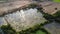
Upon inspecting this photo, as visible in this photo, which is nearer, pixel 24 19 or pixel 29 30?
pixel 29 30

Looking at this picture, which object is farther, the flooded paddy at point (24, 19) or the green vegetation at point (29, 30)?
the flooded paddy at point (24, 19)

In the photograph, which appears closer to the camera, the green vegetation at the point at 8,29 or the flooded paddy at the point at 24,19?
the green vegetation at the point at 8,29

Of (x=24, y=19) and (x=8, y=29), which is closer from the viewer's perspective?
(x=8, y=29)

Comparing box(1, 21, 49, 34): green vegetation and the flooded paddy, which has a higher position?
the flooded paddy

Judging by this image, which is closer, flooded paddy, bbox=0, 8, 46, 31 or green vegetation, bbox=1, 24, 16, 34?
green vegetation, bbox=1, 24, 16, 34

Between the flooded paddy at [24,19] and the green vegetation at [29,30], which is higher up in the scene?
the flooded paddy at [24,19]

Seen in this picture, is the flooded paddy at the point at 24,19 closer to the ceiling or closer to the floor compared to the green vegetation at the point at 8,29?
closer to the ceiling

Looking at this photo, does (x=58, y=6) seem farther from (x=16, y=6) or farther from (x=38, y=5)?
(x=16, y=6)

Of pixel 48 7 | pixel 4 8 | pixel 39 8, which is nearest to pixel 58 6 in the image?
pixel 48 7

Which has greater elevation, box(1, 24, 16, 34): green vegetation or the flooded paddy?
the flooded paddy

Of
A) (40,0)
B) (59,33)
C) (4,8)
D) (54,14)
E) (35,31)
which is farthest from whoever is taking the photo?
(40,0)

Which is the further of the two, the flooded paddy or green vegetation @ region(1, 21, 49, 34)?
the flooded paddy
